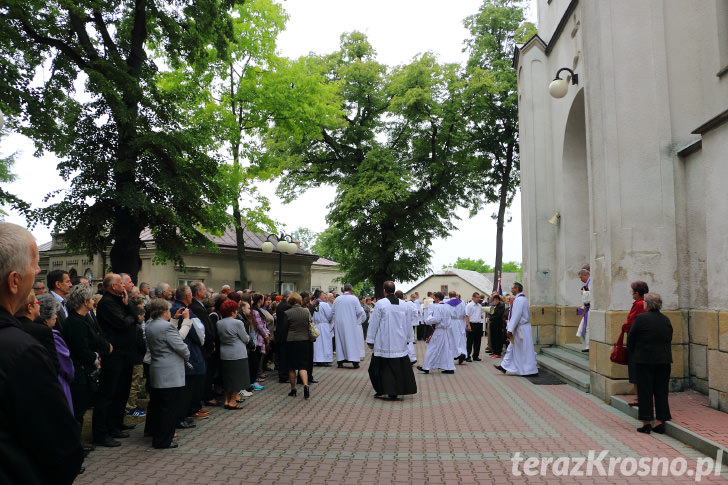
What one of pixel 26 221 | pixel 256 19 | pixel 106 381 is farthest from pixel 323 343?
pixel 256 19

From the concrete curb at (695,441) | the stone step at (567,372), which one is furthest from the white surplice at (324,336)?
the concrete curb at (695,441)

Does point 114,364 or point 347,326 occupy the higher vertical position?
point 347,326

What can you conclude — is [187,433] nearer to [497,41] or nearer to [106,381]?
[106,381]

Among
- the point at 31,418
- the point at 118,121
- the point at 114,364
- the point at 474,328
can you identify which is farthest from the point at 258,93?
the point at 31,418

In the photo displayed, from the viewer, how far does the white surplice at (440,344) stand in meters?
15.2

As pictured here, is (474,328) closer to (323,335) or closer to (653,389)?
(323,335)

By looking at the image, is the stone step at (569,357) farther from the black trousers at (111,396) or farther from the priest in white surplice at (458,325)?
the black trousers at (111,396)

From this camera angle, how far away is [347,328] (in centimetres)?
1650

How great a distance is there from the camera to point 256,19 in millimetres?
22516

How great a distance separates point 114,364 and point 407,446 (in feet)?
12.7

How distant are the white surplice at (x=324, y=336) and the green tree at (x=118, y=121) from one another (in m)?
4.24

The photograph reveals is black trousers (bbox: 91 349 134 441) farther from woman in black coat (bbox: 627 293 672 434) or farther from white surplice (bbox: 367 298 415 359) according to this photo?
woman in black coat (bbox: 627 293 672 434)

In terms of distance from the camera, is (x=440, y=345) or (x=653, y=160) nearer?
(x=653, y=160)

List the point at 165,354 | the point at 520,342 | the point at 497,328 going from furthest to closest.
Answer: the point at 497,328 < the point at 520,342 < the point at 165,354
